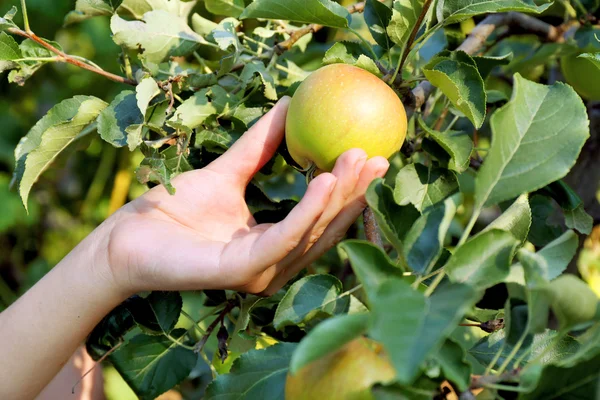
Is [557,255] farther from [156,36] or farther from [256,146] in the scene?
[156,36]

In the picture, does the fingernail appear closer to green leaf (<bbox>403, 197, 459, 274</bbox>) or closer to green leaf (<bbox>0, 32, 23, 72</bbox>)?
green leaf (<bbox>403, 197, 459, 274</bbox>)

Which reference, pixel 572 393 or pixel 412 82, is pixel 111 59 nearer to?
pixel 412 82

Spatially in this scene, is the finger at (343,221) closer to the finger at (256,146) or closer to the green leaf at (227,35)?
the finger at (256,146)

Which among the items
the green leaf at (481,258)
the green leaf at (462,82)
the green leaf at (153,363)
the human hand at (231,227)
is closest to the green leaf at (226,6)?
the human hand at (231,227)

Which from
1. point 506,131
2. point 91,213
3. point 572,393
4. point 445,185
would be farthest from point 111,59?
point 572,393

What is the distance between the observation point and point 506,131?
55 cm

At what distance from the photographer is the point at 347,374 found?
50 centimetres

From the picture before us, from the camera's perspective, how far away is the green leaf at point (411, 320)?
35cm

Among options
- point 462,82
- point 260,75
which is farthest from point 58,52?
point 462,82

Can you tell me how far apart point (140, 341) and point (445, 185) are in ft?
1.42

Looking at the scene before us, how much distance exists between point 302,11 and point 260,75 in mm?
102

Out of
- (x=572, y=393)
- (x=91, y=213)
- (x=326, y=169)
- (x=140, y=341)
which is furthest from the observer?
(x=91, y=213)

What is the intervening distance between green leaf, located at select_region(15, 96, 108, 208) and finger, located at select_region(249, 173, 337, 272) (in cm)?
33

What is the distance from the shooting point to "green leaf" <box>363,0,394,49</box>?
30.9 inches
